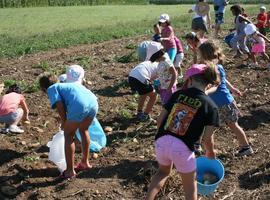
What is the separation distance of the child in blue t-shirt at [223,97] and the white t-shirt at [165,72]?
0.97 metres

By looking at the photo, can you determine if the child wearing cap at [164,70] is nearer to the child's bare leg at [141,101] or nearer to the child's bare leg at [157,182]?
the child's bare leg at [141,101]

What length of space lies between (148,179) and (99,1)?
38.7 meters

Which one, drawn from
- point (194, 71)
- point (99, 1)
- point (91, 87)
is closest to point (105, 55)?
point (91, 87)

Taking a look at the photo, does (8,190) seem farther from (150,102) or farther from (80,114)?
(150,102)

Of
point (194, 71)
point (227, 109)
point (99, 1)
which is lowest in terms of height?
point (99, 1)

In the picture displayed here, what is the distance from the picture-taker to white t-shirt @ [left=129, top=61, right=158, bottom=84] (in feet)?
26.9

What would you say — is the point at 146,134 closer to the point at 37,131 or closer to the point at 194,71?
the point at 37,131

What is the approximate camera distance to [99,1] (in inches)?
1710

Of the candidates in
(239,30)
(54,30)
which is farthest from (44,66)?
(54,30)

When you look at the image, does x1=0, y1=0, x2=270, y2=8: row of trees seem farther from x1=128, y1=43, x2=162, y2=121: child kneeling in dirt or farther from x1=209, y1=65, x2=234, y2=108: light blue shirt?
x1=209, y1=65, x2=234, y2=108: light blue shirt

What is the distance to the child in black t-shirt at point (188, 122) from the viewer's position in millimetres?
4627

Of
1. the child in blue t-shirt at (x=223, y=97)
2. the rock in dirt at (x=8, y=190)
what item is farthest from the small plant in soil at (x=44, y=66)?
the child in blue t-shirt at (x=223, y=97)

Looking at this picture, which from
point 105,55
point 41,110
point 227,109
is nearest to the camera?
point 227,109

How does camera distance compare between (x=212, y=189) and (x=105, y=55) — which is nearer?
(x=212, y=189)
